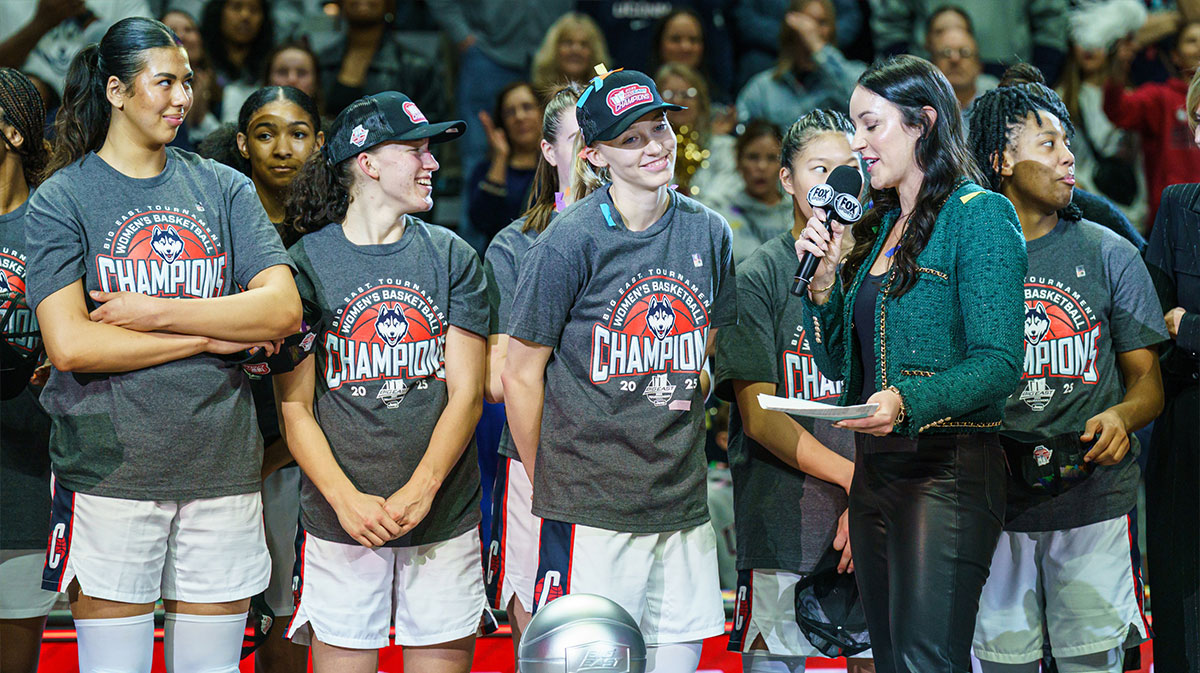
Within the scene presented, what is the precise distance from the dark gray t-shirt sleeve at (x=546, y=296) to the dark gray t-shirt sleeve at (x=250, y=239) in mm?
646

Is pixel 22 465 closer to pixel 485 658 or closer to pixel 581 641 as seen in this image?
pixel 485 658

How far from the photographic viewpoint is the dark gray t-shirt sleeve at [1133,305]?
312cm

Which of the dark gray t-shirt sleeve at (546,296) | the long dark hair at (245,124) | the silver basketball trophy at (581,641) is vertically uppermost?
the long dark hair at (245,124)

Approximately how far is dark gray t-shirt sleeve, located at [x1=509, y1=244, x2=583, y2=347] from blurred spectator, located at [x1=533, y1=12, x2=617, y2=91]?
328 cm

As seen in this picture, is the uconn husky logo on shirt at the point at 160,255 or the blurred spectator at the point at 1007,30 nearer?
the uconn husky logo on shirt at the point at 160,255

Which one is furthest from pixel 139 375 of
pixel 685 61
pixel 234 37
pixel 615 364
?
pixel 685 61

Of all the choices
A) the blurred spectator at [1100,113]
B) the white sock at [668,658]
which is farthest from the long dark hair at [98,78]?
the blurred spectator at [1100,113]

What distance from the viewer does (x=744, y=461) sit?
10.6 ft

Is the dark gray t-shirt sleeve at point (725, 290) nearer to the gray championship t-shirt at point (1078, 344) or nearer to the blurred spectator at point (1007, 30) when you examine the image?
the gray championship t-shirt at point (1078, 344)

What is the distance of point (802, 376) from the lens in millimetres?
3168

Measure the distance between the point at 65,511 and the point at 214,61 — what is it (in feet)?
12.2

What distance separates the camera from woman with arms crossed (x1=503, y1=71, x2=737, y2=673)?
2.73 meters

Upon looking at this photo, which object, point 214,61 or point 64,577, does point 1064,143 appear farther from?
point 214,61

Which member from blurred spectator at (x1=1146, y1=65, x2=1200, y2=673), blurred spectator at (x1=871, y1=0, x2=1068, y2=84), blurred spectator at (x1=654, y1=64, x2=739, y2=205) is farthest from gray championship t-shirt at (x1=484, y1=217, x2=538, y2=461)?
blurred spectator at (x1=871, y1=0, x2=1068, y2=84)
